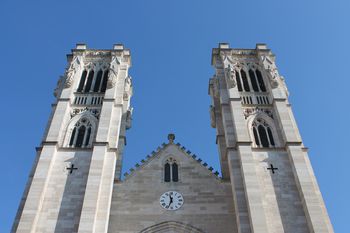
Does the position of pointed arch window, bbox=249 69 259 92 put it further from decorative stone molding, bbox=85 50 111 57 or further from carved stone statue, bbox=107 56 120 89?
decorative stone molding, bbox=85 50 111 57

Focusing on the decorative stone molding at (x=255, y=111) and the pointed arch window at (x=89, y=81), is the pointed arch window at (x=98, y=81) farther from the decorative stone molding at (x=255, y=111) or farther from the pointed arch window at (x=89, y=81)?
the decorative stone molding at (x=255, y=111)

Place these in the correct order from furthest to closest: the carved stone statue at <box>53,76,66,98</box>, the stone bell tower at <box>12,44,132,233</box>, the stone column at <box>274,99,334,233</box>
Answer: the carved stone statue at <box>53,76,66,98</box> < the stone bell tower at <box>12,44,132,233</box> < the stone column at <box>274,99,334,233</box>

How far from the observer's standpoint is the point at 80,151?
24422 mm

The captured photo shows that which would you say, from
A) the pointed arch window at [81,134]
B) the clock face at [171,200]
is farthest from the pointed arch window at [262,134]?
the pointed arch window at [81,134]

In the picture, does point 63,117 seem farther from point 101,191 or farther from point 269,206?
point 269,206

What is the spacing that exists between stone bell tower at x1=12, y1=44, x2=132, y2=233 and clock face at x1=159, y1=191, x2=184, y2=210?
320 cm

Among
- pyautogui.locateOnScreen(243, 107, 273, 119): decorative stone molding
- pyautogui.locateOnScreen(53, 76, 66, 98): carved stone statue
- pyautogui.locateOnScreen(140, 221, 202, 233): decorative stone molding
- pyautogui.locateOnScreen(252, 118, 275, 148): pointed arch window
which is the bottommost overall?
pyautogui.locateOnScreen(140, 221, 202, 233): decorative stone molding

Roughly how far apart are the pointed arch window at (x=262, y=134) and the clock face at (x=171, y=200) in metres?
6.50

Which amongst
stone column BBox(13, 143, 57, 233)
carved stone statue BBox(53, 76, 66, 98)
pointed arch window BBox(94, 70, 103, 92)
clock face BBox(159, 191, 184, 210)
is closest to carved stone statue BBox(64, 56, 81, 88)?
carved stone statue BBox(53, 76, 66, 98)

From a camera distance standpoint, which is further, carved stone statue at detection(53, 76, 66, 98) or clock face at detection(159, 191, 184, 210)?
carved stone statue at detection(53, 76, 66, 98)

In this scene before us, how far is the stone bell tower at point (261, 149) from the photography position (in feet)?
67.3

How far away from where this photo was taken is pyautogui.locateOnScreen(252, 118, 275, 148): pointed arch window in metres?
25.3

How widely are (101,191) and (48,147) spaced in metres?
4.80

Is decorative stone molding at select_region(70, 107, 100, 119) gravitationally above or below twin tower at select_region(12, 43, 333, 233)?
above
